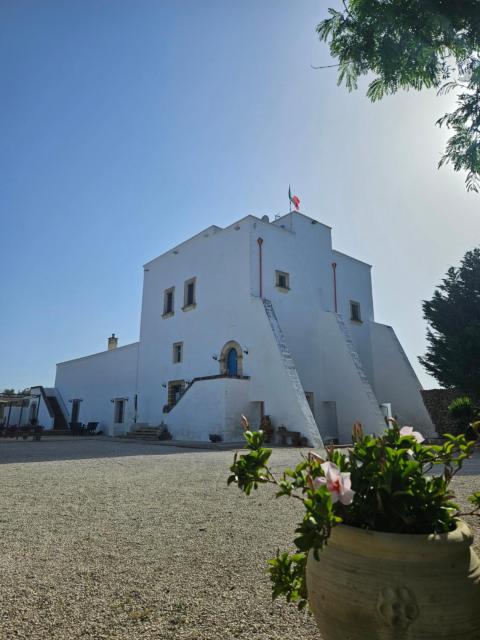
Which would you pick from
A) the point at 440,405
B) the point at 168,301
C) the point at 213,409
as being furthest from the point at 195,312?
the point at 440,405

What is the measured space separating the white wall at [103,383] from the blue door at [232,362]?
726 centimetres

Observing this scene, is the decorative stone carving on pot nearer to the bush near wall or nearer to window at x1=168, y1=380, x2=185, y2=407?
the bush near wall

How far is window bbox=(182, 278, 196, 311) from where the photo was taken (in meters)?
18.5

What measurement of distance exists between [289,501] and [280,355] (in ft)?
30.1

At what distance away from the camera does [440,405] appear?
54.3 ft

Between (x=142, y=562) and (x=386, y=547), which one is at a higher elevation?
(x=386, y=547)

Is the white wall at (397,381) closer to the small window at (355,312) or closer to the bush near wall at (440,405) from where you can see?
the bush near wall at (440,405)

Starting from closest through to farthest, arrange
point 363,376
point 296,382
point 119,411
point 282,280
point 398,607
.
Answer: point 398,607 → point 296,382 → point 363,376 → point 282,280 → point 119,411

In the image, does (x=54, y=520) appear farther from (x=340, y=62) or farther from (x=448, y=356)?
(x=448, y=356)

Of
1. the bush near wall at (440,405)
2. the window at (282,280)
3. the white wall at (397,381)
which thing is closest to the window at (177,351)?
the window at (282,280)

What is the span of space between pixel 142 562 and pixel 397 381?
17.3 m

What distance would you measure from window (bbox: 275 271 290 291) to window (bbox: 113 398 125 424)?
10.7 m

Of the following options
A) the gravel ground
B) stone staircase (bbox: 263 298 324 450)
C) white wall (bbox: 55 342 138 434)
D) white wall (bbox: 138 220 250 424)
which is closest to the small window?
stone staircase (bbox: 263 298 324 450)

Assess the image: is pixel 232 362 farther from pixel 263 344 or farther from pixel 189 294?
pixel 189 294
